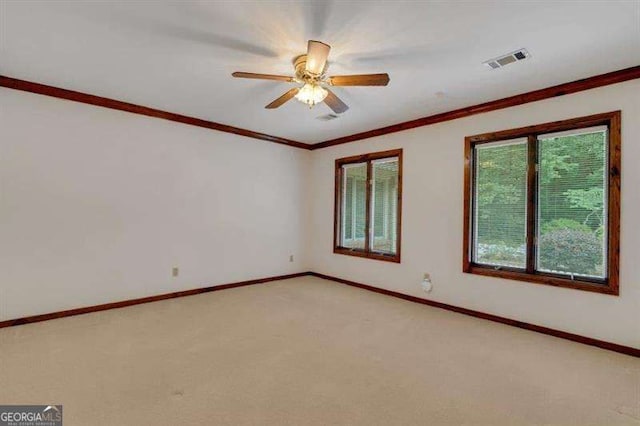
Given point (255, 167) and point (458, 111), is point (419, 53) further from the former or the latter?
point (255, 167)

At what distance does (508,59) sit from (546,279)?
223 cm

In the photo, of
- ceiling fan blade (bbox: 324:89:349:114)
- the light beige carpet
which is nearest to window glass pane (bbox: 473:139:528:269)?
the light beige carpet

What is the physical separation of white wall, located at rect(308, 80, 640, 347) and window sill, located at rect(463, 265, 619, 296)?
55 millimetres

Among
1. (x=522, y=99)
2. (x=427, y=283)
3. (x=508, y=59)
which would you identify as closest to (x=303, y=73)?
(x=508, y=59)

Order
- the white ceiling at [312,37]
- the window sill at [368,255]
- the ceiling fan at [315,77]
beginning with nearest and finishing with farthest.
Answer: the white ceiling at [312,37] < the ceiling fan at [315,77] < the window sill at [368,255]

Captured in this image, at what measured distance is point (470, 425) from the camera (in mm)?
1842

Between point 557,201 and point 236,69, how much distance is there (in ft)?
11.7

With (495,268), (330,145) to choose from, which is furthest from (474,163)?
(330,145)

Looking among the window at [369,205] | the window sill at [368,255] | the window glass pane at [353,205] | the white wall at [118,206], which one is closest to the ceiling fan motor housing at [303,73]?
the window at [369,205]

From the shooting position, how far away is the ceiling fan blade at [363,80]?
93.4 inches

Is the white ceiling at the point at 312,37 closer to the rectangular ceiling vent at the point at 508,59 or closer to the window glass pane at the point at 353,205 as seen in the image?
the rectangular ceiling vent at the point at 508,59

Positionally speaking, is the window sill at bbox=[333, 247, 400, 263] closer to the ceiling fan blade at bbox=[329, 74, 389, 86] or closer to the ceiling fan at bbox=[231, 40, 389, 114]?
the ceiling fan at bbox=[231, 40, 389, 114]

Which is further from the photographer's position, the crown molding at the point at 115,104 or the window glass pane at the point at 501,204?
the window glass pane at the point at 501,204

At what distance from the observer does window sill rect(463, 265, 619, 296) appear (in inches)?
115
